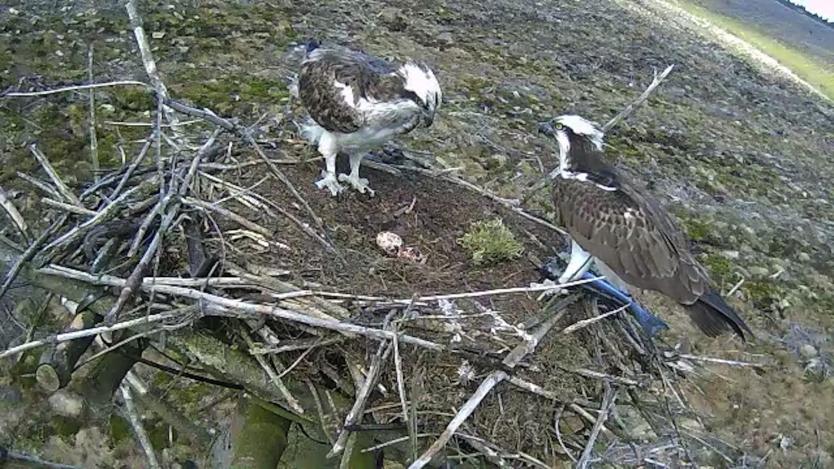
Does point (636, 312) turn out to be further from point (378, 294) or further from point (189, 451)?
point (189, 451)

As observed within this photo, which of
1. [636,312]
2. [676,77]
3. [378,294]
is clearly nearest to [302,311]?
[378,294]

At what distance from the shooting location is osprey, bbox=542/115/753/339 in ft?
12.4

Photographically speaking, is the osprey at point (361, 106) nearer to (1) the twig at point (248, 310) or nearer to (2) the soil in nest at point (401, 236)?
(2) the soil in nest at point (401, 236)

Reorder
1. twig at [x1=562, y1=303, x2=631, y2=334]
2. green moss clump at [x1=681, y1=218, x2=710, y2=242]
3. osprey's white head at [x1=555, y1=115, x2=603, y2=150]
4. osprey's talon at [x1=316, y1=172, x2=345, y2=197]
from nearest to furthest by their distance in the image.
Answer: twig at [x1=562, y1=303, x2=631, y2=334]
osprey's talon at [x1=316, y1=172, x2=345, y2=197]
osprey's white head at [x1=555, y1=115, x2=603, y2=150]
green moss clump at [x1=681, y1=218, x2=710, y2=242]

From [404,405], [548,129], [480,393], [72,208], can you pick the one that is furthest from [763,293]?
[72,208]

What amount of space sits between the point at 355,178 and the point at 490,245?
793mm

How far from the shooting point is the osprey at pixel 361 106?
4.08 meters

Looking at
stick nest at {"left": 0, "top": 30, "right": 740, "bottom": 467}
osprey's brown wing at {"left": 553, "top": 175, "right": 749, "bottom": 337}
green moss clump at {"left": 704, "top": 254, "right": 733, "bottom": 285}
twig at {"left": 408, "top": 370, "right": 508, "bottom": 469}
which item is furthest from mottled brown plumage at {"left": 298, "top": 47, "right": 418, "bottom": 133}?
green moss clump at {"left": 704, "top": 254, "right": 733, "bottom": 285}

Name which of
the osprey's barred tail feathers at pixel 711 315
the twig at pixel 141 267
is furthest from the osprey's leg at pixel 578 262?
the twig at pixel 141 267

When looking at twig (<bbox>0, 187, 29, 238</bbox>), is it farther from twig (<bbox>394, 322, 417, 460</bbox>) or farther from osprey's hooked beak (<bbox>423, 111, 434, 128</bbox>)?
osprey's hooked beak (<bbox>423, 111, 434, 128</bbox>)

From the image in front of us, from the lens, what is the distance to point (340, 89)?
4156mm

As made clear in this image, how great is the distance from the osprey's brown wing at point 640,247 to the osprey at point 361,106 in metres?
0.83

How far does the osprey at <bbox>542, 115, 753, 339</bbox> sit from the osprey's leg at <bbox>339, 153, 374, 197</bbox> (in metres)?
0.91

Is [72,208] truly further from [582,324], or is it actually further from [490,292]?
[582,324]
